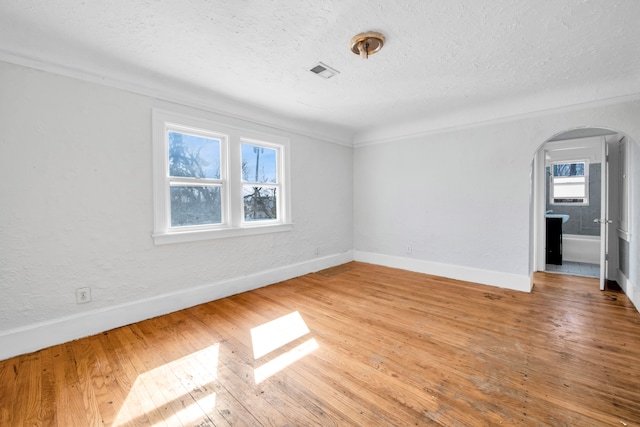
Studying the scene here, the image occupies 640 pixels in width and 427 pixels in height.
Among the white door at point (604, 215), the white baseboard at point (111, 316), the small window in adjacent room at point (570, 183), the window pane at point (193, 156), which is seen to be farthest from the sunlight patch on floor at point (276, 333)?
the small window in adjacent room at point (570, 183)

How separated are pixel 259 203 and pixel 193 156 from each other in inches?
43.7

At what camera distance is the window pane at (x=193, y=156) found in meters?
3.07

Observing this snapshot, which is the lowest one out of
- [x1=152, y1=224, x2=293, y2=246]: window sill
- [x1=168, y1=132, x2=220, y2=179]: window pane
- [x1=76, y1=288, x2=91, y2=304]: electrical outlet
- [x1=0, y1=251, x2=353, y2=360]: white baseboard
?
[x1=0, y1=251, x2=353, y2=360]: white baseboard

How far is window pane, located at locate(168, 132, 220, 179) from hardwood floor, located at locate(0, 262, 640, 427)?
1.59 m

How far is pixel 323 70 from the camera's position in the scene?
268 cm

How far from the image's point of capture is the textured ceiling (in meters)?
1.82

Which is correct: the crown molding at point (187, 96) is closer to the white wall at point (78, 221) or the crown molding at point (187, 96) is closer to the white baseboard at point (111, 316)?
the white wall at point (78, 221)

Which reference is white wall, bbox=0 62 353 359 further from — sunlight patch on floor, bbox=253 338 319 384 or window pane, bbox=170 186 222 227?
sunlight patch on floor, bbox=253 338 319 384

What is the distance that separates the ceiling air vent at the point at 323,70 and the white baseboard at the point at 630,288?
4.04 m

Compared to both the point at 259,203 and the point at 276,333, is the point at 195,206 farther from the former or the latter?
the point at 276,333

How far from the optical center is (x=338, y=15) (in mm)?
1887

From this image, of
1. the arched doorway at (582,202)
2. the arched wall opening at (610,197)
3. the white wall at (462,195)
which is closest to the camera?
the arched wall opening at (610,197)

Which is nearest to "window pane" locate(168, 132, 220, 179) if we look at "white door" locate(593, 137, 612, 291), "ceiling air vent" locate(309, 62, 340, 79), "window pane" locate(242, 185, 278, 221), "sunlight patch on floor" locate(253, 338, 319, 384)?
"window pane" locate(242, 185, 278, 221)

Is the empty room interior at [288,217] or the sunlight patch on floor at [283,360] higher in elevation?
the empty room interior at [288,217]
